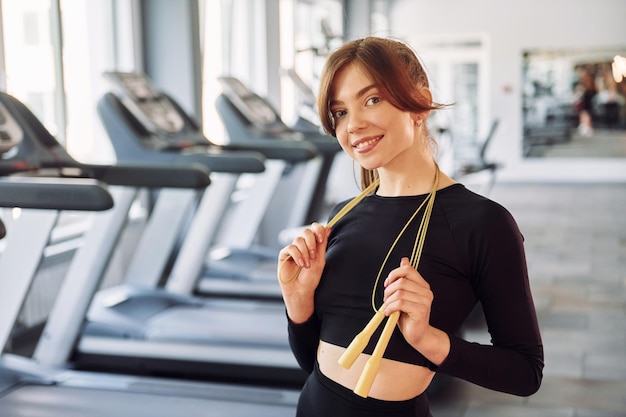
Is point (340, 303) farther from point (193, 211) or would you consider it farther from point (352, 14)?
point (352, 14)

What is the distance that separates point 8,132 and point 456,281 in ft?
8.00

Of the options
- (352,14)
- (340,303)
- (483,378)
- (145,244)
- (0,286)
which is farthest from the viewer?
(352,14)

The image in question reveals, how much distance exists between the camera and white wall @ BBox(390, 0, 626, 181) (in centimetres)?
1227

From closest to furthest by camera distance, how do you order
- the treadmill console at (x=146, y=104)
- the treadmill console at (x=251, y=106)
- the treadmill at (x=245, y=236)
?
the treadmill console at (x=146, y=104)
the treadmill at (x=245, y=236)
the treadmill console at (x=251, y=106)

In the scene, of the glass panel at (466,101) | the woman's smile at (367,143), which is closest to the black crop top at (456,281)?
the woman's smile at (367,143)

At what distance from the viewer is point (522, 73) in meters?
12.6

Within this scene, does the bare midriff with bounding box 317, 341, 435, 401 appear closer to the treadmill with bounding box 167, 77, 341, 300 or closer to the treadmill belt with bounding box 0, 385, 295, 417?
the treadmill belt with bounding box 0, 385, 295, 417

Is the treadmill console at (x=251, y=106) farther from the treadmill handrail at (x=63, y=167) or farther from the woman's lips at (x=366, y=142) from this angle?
the woman's lips at (x=366, y=142)

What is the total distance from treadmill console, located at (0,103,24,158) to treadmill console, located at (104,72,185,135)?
1.08 meters

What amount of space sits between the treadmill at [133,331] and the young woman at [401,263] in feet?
6.30

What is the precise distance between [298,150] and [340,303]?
3391 mm

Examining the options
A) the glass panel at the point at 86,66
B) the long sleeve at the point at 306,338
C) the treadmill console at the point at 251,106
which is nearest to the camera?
the long sleeve at the point at 306,338

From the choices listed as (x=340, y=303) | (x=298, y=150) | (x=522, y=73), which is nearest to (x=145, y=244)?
(x=298, y=150)

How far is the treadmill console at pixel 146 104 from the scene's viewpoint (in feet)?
14.1
